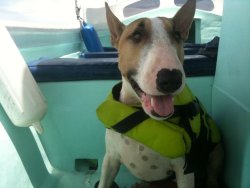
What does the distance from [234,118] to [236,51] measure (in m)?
0.23

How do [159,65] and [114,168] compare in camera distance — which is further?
[114,168]

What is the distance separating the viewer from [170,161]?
1028 mm

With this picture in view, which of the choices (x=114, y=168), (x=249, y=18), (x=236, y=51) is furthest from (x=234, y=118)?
(x=114, y=168)

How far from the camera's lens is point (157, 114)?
0.91 metres

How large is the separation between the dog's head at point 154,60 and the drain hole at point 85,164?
52cm

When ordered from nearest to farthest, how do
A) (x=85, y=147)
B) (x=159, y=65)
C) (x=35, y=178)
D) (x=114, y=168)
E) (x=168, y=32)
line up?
(x=159, y=65), (x=168, y=32), (x=114, y=168), (x=35, y=178), (x=85, y=147)

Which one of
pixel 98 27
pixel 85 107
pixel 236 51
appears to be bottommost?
pixel 98 27

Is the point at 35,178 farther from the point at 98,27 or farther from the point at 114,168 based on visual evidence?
the point at 98,27

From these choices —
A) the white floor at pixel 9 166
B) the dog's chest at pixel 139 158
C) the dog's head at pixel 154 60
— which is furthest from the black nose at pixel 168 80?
the white floor at pixel 9 166

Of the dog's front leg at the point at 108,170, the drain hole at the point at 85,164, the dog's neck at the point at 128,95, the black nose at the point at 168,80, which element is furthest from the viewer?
the drain hole at the point at 85,164

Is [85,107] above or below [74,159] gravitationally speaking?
above

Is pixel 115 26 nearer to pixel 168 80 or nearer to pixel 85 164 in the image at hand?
pixel 168 80

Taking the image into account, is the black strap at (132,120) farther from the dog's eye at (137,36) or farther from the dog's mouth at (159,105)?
the dog's eye at (137,36)

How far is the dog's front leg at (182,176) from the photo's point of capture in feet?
3.35
